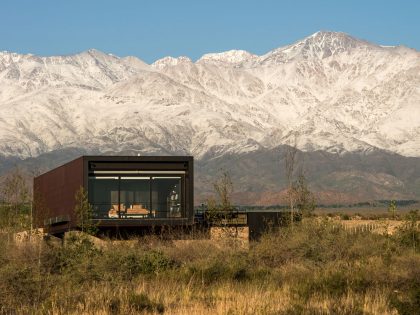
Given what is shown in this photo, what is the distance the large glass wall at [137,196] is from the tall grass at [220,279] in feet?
29.9

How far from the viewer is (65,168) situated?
60594 mm

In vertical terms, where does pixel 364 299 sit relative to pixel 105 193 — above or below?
below

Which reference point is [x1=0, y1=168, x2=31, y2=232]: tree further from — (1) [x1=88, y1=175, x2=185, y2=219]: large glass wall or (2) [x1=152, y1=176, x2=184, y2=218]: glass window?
(2) [x1=152, y1=176, x2=184, y2=218]: glass window

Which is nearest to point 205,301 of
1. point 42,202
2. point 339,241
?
point 339,241

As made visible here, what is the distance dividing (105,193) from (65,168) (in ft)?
20.3

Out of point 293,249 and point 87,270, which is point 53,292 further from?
point 293,249

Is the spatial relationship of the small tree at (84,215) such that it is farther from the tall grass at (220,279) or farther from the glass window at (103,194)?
the tall grass at (220,279)

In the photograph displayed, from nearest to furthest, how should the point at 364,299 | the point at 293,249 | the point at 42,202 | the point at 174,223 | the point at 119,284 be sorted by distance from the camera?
the point at 364,299, the point at 119,284, the point at 293,249, the point at 174,223, the point at 42,202

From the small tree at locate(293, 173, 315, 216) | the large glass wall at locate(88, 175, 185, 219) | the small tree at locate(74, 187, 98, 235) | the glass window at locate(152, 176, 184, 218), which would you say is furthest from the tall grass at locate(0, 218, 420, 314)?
the small tree at locate(293, 173, 315, 216)

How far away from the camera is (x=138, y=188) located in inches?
2202

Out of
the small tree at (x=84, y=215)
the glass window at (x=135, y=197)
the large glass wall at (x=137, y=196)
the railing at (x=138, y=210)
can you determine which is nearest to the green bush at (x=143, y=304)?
the small tree at (x=84, y=215)

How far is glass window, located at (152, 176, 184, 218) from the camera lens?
55.8 m

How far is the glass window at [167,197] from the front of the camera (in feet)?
183

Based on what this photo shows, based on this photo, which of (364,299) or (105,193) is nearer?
(364,299)
